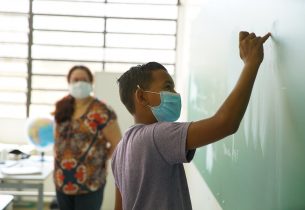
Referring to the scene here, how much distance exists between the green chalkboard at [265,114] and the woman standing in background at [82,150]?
0.77m

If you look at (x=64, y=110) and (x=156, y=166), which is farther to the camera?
(x=64, y=110)

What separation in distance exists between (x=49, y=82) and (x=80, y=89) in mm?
2925

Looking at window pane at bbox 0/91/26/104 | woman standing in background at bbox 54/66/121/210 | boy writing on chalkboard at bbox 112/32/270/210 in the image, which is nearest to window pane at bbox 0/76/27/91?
window pane at bbox 0/91/26/104

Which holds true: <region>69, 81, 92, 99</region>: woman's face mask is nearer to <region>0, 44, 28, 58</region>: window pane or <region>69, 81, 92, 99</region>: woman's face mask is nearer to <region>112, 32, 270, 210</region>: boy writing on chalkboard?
<region>112, 32, 270, 210</region>: boy writing on chalkboard

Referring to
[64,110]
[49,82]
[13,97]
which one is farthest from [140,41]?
[64,110]

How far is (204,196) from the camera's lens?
2549mm

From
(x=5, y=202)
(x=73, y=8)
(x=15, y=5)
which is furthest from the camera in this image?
(x=73, y=8)

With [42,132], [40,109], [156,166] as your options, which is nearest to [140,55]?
[40,109]

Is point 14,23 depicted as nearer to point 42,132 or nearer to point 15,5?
point 15,5

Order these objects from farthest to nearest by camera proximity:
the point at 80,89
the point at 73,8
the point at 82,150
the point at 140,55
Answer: the point at 140,55 → the point at 73,8 → the point at 80,89 → the point at 82,150

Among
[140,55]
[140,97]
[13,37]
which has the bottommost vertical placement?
[140,97]

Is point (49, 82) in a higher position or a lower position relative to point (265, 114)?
lower

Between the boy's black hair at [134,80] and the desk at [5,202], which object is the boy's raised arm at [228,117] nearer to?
the boy's black hair at [134,80]

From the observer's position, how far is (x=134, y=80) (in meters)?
1.23
